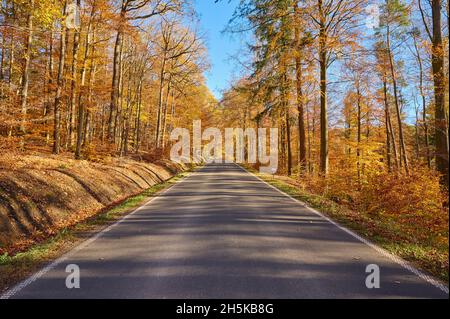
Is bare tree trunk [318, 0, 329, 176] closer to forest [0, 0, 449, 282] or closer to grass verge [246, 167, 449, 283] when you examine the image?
forest [0, 0, 449, 282]

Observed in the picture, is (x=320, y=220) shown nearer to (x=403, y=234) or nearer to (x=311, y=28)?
(x=403, y=234)

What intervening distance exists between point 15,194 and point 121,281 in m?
5.90

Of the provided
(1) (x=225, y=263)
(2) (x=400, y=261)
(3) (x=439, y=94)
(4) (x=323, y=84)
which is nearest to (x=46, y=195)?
(1) (x=225, y=263)

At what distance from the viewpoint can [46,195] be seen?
9.91 meters

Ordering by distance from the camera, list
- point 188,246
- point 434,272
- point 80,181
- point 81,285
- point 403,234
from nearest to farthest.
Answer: point 81,285 < point 434,272 < point 188,246 < point 403,234 < point 80,181

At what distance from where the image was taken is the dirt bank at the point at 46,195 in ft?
25.6

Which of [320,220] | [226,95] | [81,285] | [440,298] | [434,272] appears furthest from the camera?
[226,95]

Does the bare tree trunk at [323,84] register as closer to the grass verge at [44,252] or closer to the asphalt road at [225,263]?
the asphalt road at [225,263]

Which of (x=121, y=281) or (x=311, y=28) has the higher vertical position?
(x=311, y=28)

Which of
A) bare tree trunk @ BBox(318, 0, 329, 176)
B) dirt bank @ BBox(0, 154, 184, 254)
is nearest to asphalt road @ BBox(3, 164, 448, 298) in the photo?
dirt bank @ BBox(0, 154, 184, 254)

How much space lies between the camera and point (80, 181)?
41.5 feet

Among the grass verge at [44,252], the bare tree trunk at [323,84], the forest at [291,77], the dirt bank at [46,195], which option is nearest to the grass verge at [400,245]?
the forest at [291,77]
